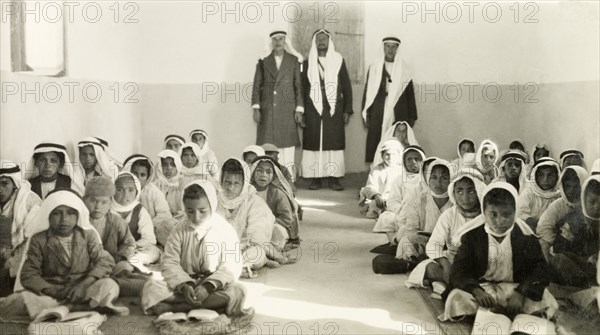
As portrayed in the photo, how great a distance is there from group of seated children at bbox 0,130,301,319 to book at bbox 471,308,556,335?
1301 mm

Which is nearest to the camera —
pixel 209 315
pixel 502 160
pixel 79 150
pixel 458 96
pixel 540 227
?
pixel 209 315

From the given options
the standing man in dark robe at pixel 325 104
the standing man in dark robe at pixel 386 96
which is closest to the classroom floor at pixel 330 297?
the standing man in dark robe at pixel 325 104

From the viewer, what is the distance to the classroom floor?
3447 mm

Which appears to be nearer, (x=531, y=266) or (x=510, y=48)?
(x=531, y=266)

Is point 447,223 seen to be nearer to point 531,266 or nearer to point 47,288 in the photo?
point 531,266

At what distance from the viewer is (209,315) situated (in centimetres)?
342

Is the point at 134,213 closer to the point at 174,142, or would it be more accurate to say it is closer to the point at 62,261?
the point at 62,261

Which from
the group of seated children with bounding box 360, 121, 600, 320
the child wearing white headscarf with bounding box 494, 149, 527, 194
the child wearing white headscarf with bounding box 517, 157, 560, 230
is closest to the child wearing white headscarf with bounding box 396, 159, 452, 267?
the group of seated children with bounding box 360, 121, 600, 320

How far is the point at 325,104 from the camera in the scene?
24.2 feet

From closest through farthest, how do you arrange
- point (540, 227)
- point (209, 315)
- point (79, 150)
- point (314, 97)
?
point (209, 315)
point (540, 227)
point (79, 150)
point (314, 97)

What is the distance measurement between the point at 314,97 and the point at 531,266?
413cm

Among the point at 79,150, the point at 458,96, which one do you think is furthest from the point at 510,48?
the point at 79,150

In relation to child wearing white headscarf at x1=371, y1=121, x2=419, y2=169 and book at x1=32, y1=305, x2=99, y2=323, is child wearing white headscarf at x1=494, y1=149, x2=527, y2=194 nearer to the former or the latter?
child wearing white headscarf at x1=371, y1=121, x2=419, y2=169

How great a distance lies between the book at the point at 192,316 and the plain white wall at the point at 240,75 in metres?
1.41
